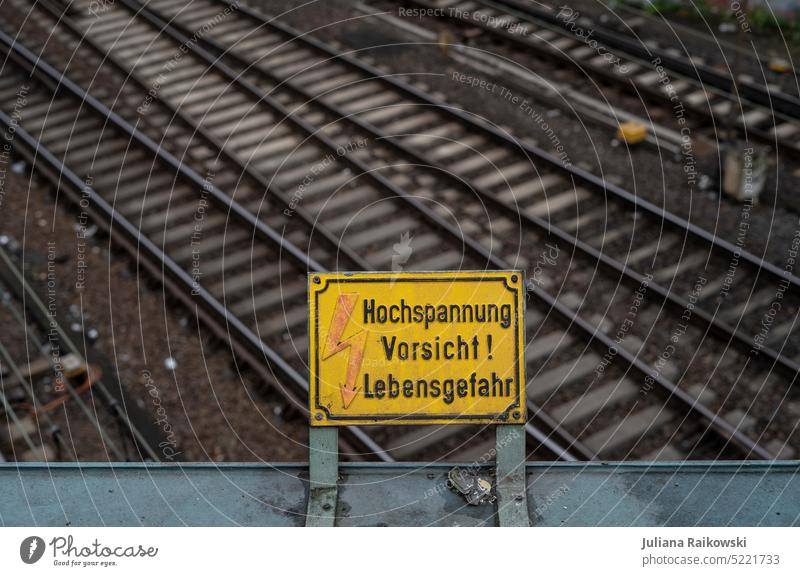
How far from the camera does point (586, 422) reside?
11.5m

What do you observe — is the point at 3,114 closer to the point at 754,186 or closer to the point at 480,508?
the point at 754,186

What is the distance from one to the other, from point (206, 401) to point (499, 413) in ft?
22.5

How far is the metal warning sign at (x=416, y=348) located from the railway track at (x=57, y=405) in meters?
→ 5.70

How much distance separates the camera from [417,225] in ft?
48.2

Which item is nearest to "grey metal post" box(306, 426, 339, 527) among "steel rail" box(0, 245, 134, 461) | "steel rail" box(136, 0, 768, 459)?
"steel rail" box(0, 245, 134, 461)

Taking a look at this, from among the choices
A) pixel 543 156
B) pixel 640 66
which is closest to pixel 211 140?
pixel 543 156

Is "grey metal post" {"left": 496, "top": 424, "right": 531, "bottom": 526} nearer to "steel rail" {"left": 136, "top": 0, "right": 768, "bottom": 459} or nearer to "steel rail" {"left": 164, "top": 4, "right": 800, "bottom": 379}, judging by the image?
"steel rail" {"left": 136, "top": 0, "right": 768, "bottom": 459}

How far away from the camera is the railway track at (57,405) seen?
11.3m

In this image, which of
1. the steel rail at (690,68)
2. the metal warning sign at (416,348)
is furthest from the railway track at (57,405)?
the steel rail at (690,68)

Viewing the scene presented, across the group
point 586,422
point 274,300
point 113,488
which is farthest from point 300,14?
point 113,488

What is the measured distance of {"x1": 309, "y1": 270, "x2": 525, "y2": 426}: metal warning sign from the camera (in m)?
5.91

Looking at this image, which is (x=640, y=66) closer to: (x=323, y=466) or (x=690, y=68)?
(x=690, y=68)

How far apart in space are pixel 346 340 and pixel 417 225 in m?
8.83

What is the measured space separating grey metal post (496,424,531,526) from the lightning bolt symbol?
0.94m
